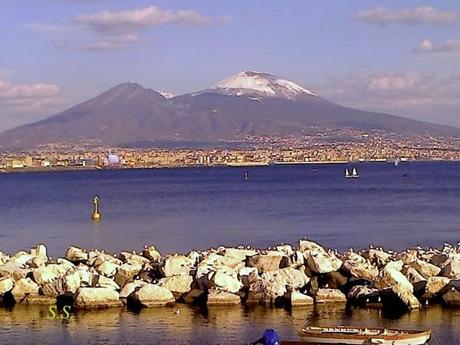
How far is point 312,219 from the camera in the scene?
2165 inches

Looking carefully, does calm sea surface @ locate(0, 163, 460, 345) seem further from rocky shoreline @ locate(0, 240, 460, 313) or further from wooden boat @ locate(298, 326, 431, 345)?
wooden boat @ locate(298, 326, 431, 345)

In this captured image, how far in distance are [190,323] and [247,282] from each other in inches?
117

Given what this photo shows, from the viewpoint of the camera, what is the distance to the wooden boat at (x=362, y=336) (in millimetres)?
19906

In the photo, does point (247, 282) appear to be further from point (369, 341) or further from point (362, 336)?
point (369, 341)

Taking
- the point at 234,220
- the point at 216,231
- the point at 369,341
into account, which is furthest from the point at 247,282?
the point at 234,220

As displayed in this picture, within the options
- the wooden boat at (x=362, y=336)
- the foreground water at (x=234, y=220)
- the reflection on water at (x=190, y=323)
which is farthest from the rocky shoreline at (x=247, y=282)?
the foreground water at (x=234, y=220)

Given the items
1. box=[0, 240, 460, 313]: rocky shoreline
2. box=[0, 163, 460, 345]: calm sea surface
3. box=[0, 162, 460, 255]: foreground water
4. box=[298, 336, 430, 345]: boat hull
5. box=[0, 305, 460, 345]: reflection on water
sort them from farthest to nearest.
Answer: box=[0, 162, 460, 255]: foreground water → box=[0, 240, 460, 313]: rocky shoreline → box=[0, 163, 460, 345]: calm sea surface → box=[0, 305, 460, 345]: reflection on water → box=[298, 336, 430, 345]: boat hull

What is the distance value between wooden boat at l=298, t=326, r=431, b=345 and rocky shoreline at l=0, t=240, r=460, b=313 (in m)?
3.72

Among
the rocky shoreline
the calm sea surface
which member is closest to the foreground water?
the calm sea surface

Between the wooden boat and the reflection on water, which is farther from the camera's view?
the reflection on water

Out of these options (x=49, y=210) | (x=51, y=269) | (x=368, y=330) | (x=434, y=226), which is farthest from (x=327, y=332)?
(x=49, y=210)

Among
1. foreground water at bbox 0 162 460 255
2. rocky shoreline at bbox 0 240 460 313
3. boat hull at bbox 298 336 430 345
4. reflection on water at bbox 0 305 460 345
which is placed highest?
rocky shoreline at bbox 0 240 460 313

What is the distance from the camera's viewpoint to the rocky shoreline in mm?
24719

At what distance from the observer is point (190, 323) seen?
2306cm
